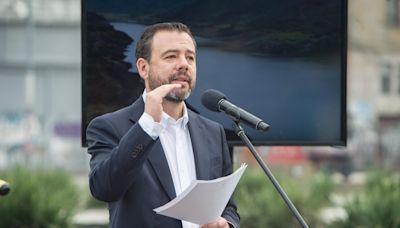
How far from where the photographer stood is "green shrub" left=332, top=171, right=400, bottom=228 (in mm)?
8867

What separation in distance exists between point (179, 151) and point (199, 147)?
8 cm

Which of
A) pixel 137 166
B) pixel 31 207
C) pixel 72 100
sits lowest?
pixel 72 100

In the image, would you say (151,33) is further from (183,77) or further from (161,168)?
(161,168)

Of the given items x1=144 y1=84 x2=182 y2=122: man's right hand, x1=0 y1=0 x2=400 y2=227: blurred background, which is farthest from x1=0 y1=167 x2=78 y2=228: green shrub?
x1=144 y1=84 x2=182 y2=122: man's right hand

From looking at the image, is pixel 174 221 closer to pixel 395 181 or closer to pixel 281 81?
pixel 281 81

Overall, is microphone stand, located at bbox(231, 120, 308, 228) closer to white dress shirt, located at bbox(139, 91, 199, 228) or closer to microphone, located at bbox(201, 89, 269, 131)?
microphone, located at bbox(201, 89, 269, 131)

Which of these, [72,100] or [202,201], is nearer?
[202,201]

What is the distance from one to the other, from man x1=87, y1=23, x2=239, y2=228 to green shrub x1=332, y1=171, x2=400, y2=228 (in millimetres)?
5923

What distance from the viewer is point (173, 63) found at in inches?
120

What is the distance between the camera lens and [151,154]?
3.10 meters

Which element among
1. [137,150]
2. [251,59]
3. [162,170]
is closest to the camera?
[137,150]

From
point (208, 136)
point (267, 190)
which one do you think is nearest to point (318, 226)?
point (267, 190)

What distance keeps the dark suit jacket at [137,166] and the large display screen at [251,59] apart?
61 cm

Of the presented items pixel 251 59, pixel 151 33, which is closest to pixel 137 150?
pixel 151 33
